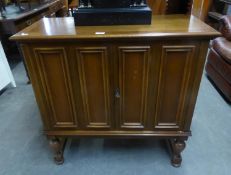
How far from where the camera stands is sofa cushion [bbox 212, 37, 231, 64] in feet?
6.20

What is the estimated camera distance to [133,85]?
1.04 m

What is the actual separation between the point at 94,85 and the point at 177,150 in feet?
2.32

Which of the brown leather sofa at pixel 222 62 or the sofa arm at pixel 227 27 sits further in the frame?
the sofa arm at pixel 227 27

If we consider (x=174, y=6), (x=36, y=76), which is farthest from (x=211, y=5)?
(x=36, y=76)

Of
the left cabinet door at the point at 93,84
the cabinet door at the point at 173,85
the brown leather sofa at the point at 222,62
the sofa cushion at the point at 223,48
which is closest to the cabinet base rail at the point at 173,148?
the cabinet door at the point at 173,85

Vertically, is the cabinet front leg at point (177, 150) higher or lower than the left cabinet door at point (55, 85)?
lower

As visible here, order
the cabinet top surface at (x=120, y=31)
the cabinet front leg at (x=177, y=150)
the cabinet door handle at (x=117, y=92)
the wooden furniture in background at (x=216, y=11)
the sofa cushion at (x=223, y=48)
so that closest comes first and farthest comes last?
the cabinet top surface at (x=120, y=31), the cabinet door handle at (x=117, y=92), the cabinet front leg at (x=177, y=150), the sofa cushion at (x=223, y=48), the wooden furniture in background at (x=216, y=11)

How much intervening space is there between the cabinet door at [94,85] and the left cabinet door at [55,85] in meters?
0.07

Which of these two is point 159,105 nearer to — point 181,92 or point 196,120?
point 181,92

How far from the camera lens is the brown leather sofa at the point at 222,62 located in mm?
1917

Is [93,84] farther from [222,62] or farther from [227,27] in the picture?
[227,27]

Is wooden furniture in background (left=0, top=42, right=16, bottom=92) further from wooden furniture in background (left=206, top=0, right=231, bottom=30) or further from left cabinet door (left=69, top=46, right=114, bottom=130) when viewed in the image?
wooden furniture in background (left=206, top=0, right=231, bottom=30)

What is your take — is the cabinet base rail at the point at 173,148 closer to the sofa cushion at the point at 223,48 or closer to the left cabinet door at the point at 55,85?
the left cabinet door at the point at 55,85

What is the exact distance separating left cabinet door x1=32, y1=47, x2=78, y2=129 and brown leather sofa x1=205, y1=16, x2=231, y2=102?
1.61 meters
